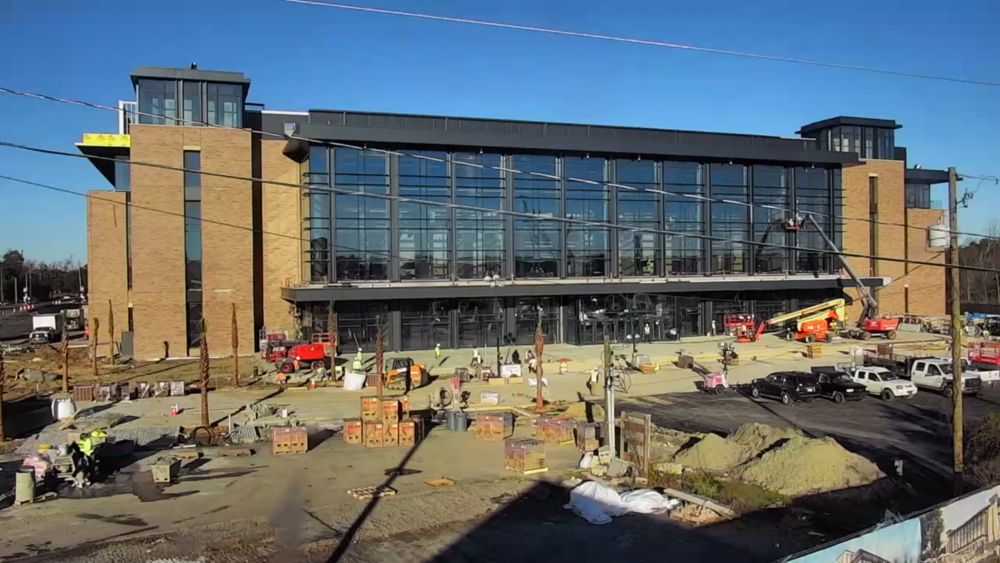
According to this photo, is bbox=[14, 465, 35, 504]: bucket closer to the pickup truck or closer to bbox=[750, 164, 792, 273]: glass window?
the pickup truck

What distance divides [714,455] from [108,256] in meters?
48.8

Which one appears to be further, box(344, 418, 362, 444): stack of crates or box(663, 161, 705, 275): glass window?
box(663, 161, 705, 275): glass window

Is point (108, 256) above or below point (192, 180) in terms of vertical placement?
below

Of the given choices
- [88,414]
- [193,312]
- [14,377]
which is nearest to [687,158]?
[193,312]

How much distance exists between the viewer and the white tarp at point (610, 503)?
1717cm

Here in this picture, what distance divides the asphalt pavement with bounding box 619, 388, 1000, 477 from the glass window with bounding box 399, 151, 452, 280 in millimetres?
22671

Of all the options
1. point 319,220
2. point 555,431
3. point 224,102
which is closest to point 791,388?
point 555,431

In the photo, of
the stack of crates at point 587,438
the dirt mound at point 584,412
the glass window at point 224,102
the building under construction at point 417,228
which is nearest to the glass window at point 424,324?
the building under construction at point 417,228

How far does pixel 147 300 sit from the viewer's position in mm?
52500

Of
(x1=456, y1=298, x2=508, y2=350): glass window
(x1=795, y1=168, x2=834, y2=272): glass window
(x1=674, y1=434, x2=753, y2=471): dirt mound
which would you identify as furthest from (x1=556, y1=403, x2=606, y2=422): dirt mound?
(x1=795, y1=168, x2=834, y2=272): glass window

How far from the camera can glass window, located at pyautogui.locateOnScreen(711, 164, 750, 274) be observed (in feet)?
206

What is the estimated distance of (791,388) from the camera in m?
34.5

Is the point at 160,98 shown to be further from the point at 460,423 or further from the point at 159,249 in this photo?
the point at 460,423

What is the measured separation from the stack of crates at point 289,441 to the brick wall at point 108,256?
36.1 meters
